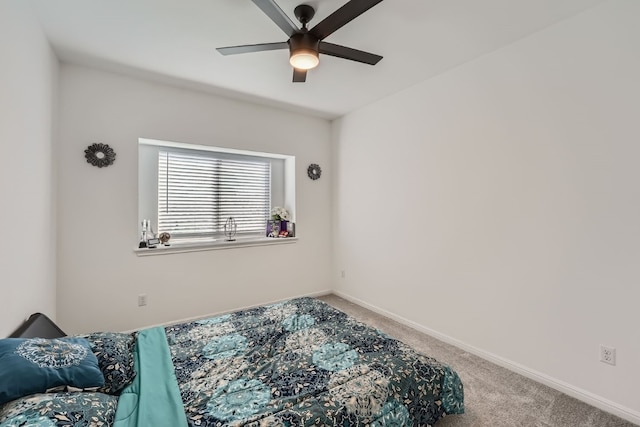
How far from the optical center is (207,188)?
3.81 meters

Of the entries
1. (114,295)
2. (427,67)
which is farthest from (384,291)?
(114,295)

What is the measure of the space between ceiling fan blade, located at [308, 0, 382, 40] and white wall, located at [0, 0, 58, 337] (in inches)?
68.9

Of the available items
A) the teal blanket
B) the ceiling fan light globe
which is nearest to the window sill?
the teal blanket

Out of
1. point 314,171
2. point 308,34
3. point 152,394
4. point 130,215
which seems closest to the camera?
point 152,394

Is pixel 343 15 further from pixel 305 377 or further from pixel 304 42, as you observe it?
pixel 305 377

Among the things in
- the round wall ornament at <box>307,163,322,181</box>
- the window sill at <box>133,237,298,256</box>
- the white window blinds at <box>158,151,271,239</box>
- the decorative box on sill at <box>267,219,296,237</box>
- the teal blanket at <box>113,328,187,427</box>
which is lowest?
the teal blanket at <box>113,328,187,427</box>

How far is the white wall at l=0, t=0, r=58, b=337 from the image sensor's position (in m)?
1.63

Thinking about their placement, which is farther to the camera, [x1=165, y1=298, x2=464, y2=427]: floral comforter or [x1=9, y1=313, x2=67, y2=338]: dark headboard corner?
[x1=9, y1=313, x2=67, y2=338]: dark headboard corner

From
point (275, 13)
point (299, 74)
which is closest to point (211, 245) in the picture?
point (299, 74)

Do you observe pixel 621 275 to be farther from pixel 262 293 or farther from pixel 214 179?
pixel 214 179

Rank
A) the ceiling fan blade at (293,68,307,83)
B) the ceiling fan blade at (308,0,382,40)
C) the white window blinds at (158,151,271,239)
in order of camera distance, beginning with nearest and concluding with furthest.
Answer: the ceiling fan blade at (308,0,382,40)
the ceiling fan blade at (293,68,307,83)
the white window blinds at (158,151,271,239)

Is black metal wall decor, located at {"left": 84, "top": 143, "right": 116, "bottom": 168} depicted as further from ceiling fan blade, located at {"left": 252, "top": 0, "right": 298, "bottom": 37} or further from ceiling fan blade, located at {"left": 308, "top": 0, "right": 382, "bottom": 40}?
ceiling fan blade, located at {"left": 308, "top": 0, "right": 382, "bottom": 40}

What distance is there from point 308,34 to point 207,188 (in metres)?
2.51

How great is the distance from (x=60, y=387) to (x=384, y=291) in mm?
3100
